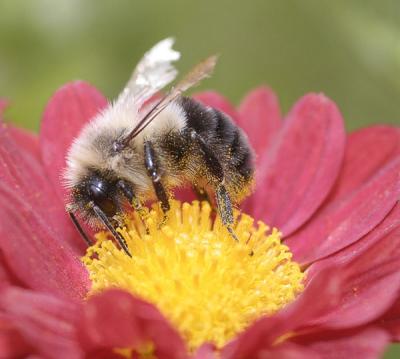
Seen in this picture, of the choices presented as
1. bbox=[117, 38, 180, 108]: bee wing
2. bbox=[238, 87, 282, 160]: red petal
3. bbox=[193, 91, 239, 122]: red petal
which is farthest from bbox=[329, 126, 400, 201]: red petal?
bbox=[117, 38, 180, 108]: bee wing

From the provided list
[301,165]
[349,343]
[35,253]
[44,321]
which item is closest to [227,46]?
[301,165]

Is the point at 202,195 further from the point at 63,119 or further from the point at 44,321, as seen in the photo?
the point at 44,321

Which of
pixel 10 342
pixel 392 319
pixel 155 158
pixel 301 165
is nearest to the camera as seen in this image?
pixel 10 342

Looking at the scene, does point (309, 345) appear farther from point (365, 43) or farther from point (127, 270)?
point (365, 43)

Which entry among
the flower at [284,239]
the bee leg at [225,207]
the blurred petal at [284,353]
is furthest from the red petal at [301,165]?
the blurred petal at [284,353]

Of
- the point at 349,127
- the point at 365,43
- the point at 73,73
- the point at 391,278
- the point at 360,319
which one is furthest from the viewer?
the point at 349,127

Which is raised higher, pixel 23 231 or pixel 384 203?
pixel 23 231

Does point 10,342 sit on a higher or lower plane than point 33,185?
lower

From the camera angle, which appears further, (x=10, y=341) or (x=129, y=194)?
(x=129, y=194)

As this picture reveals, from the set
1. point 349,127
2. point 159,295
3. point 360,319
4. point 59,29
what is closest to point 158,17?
point 59,29
